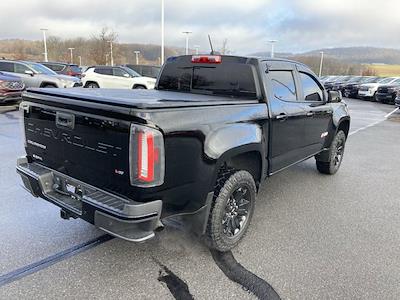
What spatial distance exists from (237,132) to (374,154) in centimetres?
587

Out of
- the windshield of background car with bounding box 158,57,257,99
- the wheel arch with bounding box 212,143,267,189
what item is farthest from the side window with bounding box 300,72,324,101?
the wheel arch with bounding box 212,143,267,189

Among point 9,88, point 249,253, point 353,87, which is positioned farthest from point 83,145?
point 353,87

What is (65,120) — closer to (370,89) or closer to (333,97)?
(333,97)

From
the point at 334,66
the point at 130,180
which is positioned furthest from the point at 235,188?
the point at 334,66

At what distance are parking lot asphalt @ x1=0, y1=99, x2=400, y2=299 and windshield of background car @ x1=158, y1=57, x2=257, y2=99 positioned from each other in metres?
1.55

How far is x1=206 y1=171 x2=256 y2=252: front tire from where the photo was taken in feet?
10.5

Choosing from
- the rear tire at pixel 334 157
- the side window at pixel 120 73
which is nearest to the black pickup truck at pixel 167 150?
the rear tire at pixel 334 157

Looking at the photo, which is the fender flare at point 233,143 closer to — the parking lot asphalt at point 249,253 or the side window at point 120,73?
the parking lot asphalt at point 249,253

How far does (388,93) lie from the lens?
22.4 metres

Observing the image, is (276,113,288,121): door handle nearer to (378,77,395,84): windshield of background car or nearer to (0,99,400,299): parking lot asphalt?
(0,99,400,299): parking lot asphalt

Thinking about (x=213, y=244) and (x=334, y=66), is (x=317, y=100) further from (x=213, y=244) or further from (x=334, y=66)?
(x=334, y=66)

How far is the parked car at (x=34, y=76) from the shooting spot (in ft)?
47.8

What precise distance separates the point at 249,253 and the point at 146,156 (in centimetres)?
158

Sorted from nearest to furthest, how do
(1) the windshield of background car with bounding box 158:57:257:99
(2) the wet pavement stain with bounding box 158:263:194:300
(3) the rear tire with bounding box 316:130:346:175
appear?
(2) the wet pavement stain with bounding box 158:263:194:300 → (1) the windshield of background car with bounding box 158:57:257:99 → (3) the rear tire with bounding box 316:130:346:175
